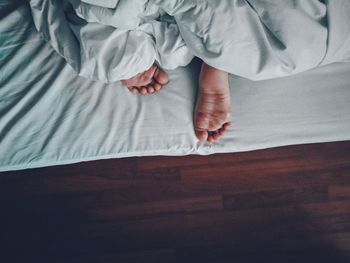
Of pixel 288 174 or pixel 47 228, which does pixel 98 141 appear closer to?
pixel 47 228

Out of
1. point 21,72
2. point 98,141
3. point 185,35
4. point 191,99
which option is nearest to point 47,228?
point 98,141

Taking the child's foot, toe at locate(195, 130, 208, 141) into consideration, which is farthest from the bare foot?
the child's foot

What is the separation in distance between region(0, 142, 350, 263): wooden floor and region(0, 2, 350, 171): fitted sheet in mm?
90

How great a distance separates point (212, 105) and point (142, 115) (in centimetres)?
18

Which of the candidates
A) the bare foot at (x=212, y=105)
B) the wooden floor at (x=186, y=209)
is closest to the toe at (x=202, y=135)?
the bare foot at (x=212, y=105)

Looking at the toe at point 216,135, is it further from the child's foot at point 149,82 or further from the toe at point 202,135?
the child's foot at point 149,82

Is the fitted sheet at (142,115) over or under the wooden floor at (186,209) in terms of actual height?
over

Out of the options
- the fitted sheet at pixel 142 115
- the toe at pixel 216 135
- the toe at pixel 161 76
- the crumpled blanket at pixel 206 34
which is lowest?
the toe at pixel 216 135

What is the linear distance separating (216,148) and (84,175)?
0.38 metres

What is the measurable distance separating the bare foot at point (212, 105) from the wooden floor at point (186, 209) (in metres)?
0.12

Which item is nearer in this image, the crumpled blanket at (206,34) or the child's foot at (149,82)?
the crumpled blanket at (206,34)

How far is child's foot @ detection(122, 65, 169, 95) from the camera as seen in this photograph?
32.4 inches

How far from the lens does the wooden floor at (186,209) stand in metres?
0.88

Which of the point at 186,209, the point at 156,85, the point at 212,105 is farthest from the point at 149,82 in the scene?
the point at 186,209
